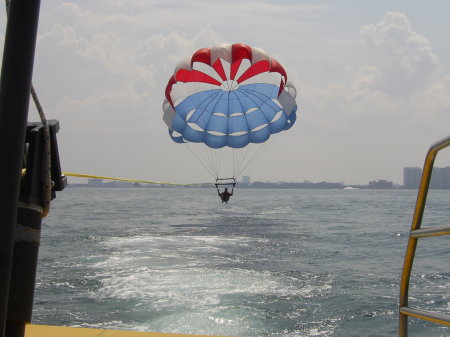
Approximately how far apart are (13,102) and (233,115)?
1654 centimetres

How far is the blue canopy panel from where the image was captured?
17.8 m

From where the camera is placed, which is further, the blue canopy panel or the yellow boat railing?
the blue canopy panel

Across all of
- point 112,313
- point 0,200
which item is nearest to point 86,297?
point 112,313

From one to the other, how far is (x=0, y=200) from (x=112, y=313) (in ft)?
30.1

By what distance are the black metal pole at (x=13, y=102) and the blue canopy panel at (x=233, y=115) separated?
639 inches

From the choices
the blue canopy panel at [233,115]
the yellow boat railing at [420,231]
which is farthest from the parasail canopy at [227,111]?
the yellow boat railing at [420,231]

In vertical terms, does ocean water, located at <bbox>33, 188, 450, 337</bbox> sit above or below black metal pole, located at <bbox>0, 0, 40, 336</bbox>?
below

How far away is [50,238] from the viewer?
24.1m

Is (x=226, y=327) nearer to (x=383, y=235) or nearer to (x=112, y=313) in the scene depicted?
(x=112, y=313)

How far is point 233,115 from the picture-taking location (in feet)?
58.9

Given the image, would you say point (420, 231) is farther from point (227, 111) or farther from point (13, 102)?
point (227, 111)

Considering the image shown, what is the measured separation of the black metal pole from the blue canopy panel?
53.2 feet

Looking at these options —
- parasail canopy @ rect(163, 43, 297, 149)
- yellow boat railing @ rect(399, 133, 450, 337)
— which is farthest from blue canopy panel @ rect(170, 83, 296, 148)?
yellow boat railing @ rect(399, 133, 450, 337)

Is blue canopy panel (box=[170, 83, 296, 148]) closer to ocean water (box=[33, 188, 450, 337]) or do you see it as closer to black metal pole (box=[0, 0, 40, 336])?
ocean water (box=[33, 188, 450, 337])
